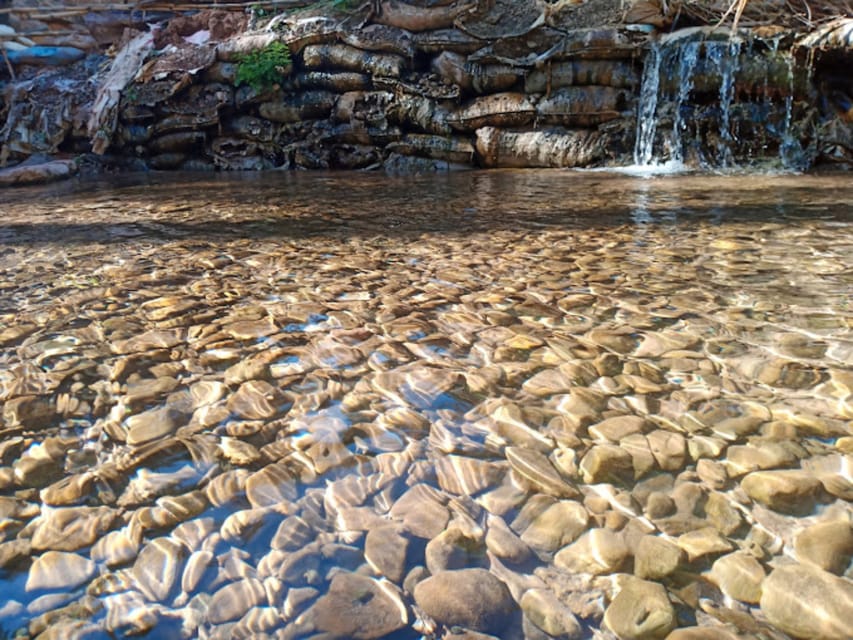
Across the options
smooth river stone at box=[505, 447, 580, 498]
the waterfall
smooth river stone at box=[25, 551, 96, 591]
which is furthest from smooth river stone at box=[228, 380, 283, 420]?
the waterfall

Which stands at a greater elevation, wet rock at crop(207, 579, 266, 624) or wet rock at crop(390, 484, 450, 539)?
wet rock at crop(390, 484, 450, 539)

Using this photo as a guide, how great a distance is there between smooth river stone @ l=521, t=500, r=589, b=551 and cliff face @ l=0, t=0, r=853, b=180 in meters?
7.14

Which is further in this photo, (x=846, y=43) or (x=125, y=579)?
(x=846, y=43)

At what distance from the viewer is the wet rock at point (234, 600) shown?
→ 745mm

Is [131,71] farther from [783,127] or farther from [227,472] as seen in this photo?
[227,472]

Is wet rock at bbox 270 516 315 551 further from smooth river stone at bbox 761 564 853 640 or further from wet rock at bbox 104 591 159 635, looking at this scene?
smooth river stone at bbox 761 564 853 640

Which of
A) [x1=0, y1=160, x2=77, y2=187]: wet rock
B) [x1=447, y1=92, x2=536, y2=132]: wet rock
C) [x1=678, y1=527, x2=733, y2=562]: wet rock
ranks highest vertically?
[x1=447, y1=92, x2=536, y2=132]: wet rock

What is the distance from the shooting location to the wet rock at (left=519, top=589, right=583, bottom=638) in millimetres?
718

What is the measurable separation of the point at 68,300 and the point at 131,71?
940 centimetres

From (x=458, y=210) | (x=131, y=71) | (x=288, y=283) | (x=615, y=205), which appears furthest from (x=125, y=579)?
(x=131, y=71)

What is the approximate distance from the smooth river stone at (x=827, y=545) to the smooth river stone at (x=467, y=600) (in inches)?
17.5

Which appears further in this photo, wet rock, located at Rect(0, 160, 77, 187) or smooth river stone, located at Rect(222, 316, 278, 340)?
wet rock, located at Rect(0, 160, 77, 187)

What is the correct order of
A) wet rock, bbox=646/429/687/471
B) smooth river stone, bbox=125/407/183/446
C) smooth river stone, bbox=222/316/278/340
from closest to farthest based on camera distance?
wet rock, bbox=646/429/687/471
smooth river stone, bbox=125/407/183/446
smooth river stone, bbox=222/316/278/340

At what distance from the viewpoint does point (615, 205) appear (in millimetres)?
4070
